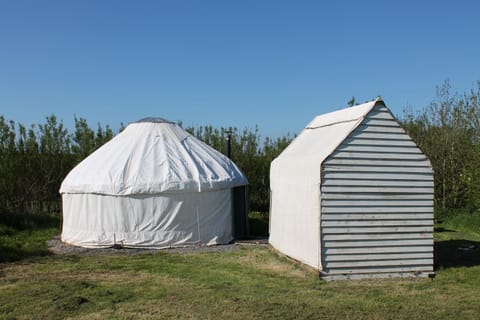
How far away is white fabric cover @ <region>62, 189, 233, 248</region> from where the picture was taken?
34.3ft

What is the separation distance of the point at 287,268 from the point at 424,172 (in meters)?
2.63

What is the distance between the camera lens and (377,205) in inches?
290

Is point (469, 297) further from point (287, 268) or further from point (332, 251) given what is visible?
point (287, 268)

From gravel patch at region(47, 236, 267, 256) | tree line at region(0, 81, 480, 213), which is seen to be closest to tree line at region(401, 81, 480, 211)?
tree line at region(0, 81, 480, 213)

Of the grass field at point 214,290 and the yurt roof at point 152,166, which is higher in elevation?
the yurt roof at point 152,166

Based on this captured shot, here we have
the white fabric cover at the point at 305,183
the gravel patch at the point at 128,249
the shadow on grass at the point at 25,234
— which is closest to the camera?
the white fabric cover at the point at 305,183

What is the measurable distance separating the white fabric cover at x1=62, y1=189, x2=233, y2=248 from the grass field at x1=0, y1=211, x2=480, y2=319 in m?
1.07

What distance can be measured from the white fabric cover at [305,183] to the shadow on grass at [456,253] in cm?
227

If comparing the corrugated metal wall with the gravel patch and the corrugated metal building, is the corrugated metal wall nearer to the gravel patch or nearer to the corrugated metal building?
the corrugated metal building

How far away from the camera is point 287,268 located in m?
8.00

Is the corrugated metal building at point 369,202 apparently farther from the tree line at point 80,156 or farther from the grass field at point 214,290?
the tree line at point 80,156

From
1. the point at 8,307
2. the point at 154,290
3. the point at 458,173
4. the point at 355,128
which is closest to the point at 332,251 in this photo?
the point at 355,128

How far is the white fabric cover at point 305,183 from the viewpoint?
7367mm

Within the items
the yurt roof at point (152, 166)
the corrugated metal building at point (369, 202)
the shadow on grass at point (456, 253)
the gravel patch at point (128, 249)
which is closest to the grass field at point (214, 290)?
the shadow on grass at point (456, 253)
